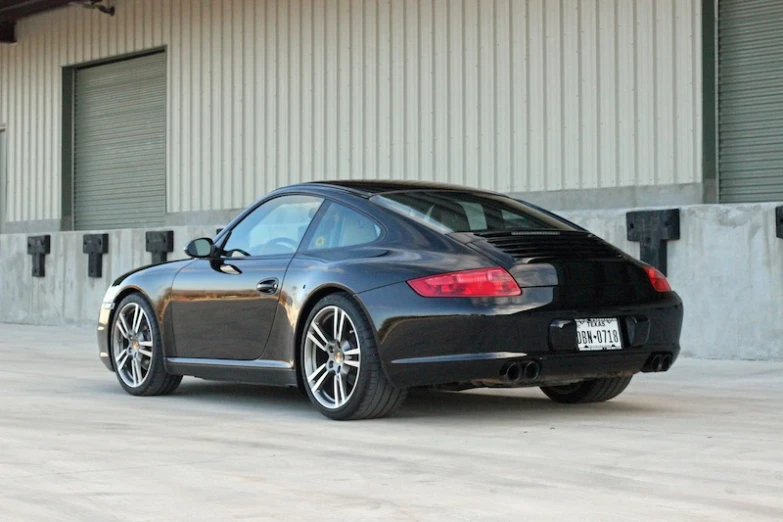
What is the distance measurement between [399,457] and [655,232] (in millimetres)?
6389

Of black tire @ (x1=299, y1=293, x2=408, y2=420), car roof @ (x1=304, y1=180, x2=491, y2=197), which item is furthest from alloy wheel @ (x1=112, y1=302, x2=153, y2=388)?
black tire @ (x1=299, y1=293, x2=408, y2=420)

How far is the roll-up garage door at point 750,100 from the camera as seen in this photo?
13.7 meters

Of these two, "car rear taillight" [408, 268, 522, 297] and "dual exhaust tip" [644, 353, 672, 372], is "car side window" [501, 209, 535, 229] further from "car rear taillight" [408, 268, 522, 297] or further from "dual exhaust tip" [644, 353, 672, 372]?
"dual exhaust tip" [644, 353, 672, 372]

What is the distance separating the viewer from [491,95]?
15.9 metres

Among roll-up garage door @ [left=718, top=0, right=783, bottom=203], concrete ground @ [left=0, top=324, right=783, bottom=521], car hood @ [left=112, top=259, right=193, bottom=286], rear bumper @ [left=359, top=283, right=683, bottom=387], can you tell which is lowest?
concrete ground @ [left=0, top=324, right=783, bottom=521]

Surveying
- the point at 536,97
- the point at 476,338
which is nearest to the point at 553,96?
the point at 536,97

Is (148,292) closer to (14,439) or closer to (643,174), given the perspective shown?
(14,439)

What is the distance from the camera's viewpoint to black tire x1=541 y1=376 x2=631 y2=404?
8039 mm

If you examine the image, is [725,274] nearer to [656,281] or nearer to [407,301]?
[656,281]

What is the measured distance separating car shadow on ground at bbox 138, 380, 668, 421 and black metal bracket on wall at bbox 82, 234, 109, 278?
9.04 meters

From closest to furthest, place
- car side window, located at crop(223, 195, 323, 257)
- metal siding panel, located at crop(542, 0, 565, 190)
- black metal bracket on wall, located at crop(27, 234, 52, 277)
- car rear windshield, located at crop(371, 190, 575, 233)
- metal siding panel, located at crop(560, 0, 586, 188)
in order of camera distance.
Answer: car rear windshield, located at crop(371, 190, 575, 233) → car side window, located at crop(223, 195, 323, 257) → metal siding panel, located at crop(560, 0, 586, 188) → metal siding panel, located at crop(542, 0, 565, 190) → black metal bracket on wall, located at crop(27, 234, 52, 277)

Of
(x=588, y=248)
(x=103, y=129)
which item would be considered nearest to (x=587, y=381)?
(x=588, y=248)

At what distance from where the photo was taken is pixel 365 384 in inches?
282

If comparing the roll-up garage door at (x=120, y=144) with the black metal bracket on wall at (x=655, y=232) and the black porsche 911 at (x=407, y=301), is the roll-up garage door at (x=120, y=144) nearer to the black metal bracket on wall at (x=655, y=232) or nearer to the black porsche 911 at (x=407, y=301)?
the black metal bracket on wall at (x=655, y=232)
